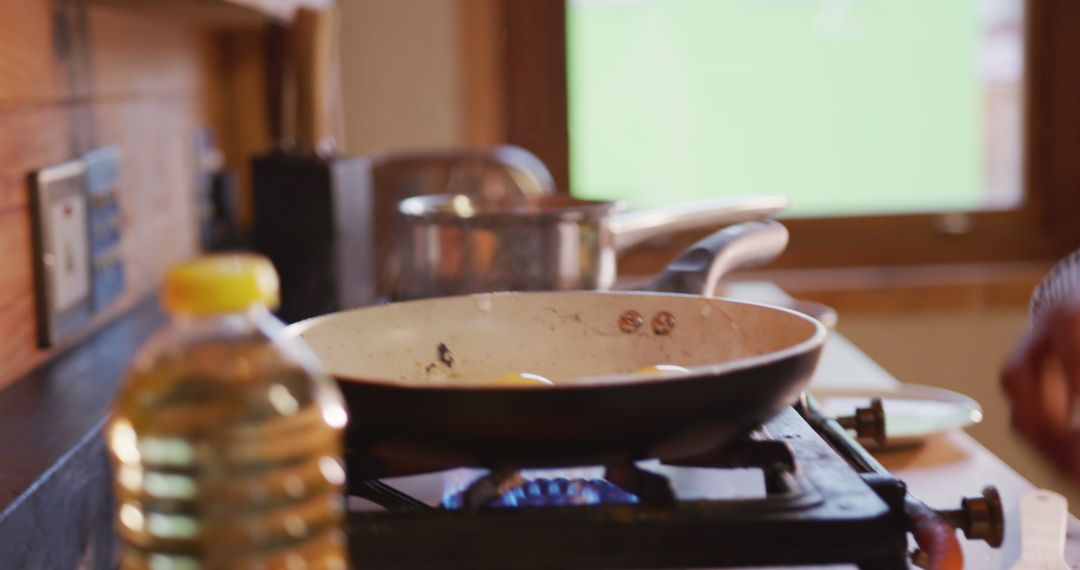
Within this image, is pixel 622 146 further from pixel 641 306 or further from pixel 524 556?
pixel 524 556

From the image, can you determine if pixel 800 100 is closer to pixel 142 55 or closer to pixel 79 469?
pixel 142 55

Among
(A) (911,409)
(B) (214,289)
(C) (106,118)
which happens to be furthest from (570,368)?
(C) (106,118)

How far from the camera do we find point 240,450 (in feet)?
1.41

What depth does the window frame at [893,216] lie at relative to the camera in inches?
117

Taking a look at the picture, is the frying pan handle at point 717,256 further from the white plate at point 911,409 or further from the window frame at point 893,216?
the window frame at point 893,216

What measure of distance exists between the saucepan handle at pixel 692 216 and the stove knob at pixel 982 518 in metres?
0.52

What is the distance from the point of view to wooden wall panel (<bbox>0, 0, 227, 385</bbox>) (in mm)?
1164

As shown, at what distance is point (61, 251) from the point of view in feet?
4.23

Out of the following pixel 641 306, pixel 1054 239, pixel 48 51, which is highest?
pixel 48 51

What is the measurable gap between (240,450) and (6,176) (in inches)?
32.5

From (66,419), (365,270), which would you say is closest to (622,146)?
(365,270)

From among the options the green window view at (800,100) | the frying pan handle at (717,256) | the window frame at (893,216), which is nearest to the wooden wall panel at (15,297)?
the frying pan handle at (717,256)

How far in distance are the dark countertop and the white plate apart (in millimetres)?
717

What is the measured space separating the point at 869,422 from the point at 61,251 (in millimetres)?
807
